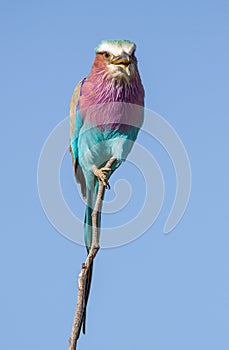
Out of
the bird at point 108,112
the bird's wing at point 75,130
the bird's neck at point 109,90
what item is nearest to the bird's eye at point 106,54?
the bird at point 108,112

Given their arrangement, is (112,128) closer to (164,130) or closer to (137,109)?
(137,109)

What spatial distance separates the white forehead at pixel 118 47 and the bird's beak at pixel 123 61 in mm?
44

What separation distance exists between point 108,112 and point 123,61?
1.52 ft

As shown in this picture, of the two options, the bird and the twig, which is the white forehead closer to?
the bird

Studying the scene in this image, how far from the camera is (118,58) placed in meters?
5.96

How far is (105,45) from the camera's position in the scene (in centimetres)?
605

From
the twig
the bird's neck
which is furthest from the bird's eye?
the twig

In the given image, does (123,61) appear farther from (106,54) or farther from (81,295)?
(81,295)

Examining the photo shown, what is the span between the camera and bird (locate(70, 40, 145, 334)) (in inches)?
235

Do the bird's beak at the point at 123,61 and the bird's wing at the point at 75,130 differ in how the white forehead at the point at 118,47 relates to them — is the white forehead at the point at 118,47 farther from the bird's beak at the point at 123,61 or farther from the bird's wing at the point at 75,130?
the bird's wing at the point at 75,130

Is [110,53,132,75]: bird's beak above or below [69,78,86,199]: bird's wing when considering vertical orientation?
above

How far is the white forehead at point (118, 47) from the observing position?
5922 mm

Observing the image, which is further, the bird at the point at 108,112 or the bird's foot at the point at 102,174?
the bird at the point at 108,112

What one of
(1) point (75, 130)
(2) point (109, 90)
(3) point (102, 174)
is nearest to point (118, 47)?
(2) point (109, 90)
